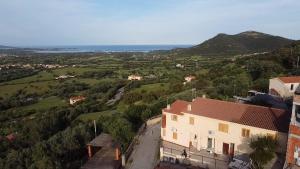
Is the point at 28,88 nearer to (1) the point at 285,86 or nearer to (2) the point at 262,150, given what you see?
(1) the point at 285,86

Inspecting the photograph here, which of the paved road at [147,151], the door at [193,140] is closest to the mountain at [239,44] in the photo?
the paved road at [147,151]

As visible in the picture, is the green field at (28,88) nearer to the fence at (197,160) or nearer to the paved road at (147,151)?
the paved road at (147,151)

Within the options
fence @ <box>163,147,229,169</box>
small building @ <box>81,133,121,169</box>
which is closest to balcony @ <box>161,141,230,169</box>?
fence @ <box>163,147,229,169</box>

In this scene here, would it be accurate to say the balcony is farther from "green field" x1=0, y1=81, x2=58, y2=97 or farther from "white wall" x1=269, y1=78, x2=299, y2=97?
"green field" x1=0, y1=81, x2=58, y2=97

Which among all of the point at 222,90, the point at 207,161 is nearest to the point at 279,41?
the point at 222,90

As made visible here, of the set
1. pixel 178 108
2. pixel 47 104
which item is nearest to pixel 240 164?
pixel 178 108

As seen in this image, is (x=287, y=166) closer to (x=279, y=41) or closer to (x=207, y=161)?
(x=207, y=161)
